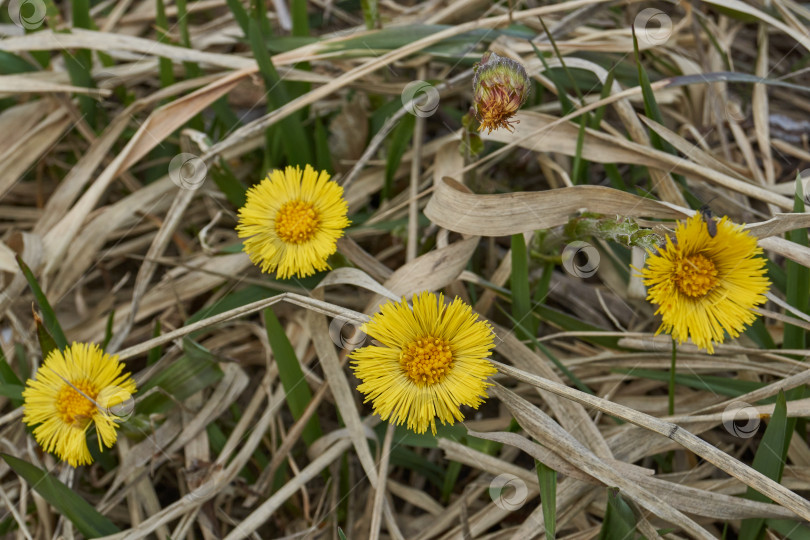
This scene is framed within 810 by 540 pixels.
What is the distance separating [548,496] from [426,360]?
0.28 metres

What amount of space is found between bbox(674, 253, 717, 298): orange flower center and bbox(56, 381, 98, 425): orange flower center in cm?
90

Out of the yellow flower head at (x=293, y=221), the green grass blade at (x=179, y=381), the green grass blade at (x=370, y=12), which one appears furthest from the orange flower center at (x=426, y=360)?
the green grass blade at (x=370, y=12)

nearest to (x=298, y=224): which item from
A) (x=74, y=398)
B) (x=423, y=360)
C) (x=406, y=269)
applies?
(x=406, y=269)

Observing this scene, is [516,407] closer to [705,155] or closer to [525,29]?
[705,155]

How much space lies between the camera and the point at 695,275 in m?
0.89

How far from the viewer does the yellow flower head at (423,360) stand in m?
0.91

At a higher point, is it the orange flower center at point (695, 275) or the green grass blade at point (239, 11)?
the green grass blade at point (239, 11)

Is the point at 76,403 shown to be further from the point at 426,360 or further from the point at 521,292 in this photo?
the point at 521,292

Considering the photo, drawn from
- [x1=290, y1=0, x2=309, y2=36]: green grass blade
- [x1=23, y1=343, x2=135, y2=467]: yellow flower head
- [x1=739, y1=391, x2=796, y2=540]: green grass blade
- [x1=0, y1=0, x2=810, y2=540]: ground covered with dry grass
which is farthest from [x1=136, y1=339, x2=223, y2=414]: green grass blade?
[x1=739, y1=391, x2=796, y2=540]: green grass blade

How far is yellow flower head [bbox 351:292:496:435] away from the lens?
0.91 metres

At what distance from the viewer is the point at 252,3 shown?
1.42 meters

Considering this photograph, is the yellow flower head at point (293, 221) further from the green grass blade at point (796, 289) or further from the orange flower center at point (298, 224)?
the green grass blade at point (796, 289)

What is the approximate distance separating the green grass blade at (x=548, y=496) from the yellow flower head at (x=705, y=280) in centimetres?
28

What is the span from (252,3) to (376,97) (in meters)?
0.33
